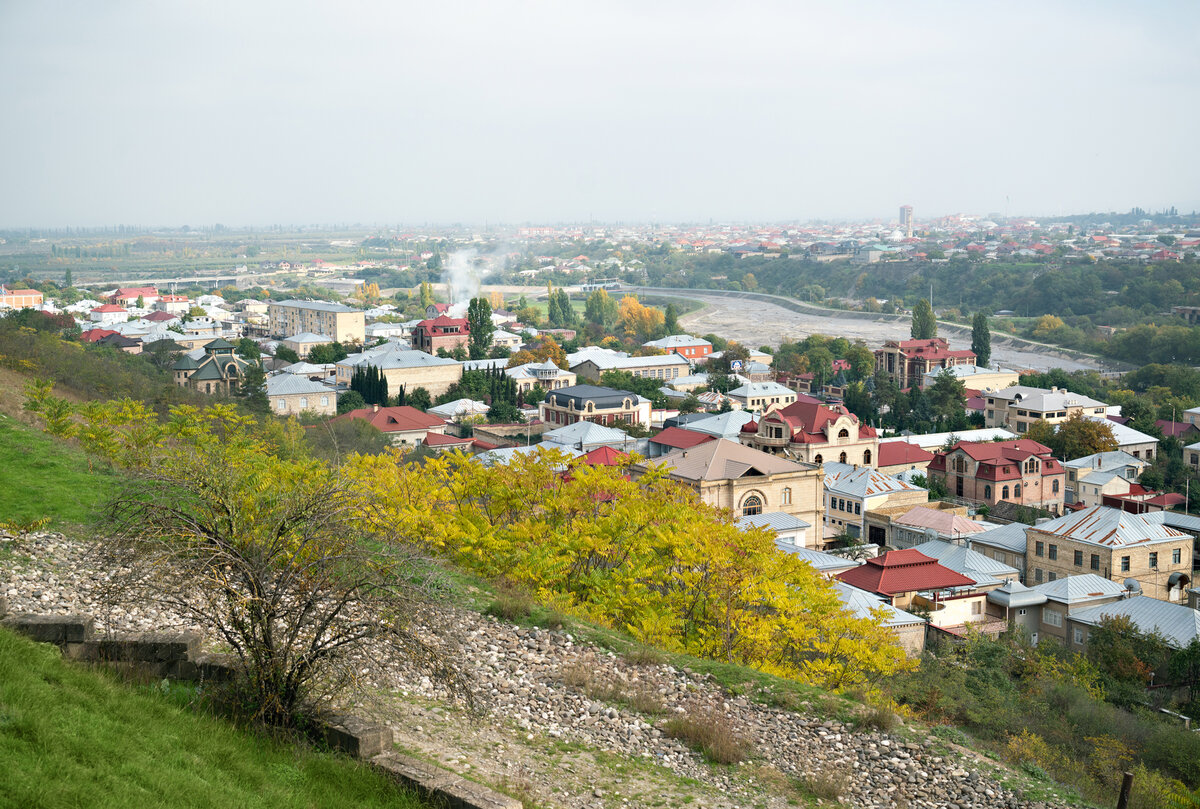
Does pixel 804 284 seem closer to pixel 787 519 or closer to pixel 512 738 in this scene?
pixel 787 519

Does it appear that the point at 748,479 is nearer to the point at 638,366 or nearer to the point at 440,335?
the point at 638,366

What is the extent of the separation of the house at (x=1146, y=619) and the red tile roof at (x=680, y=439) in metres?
7.75

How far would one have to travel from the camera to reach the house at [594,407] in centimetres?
2689

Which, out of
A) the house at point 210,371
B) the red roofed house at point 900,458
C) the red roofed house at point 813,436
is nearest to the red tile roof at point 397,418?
the house at point 210,371

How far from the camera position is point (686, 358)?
38.7 meters

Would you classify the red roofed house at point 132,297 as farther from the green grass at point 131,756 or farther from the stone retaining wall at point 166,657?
the green grass at point 131,756

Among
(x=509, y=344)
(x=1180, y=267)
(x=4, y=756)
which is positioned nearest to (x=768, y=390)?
(x=509, y=344)

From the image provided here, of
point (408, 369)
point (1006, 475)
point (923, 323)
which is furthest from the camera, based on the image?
point (923, 323)

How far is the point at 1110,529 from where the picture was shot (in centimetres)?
1572

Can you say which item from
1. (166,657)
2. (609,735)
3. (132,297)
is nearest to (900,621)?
(609,735)

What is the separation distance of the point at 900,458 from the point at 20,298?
4870cm

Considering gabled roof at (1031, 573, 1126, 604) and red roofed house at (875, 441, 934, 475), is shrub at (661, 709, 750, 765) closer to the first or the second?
gabled roof at (1031, 573, 1126, 604)

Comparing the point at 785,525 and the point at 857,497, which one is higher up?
the point at 785,525

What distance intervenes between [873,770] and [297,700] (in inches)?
102
